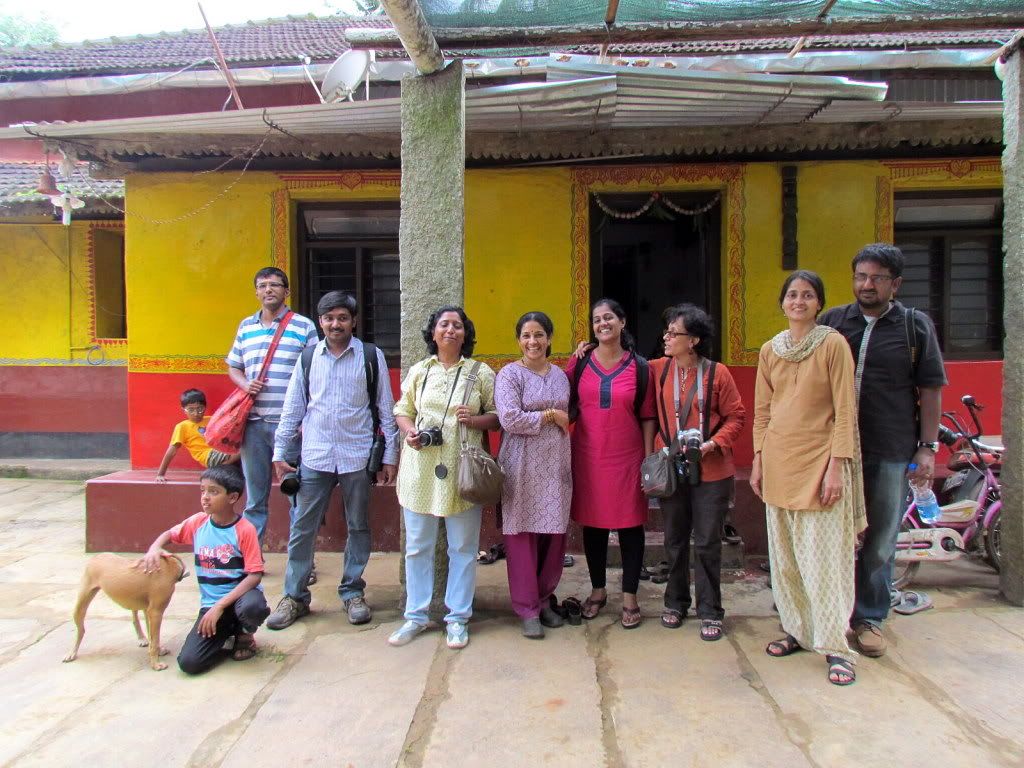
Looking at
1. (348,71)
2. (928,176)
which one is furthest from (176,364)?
(928,176)

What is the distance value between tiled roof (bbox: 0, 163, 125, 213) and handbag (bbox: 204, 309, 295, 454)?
14.5 ft

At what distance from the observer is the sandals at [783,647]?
329cm

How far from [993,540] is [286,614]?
432 cm

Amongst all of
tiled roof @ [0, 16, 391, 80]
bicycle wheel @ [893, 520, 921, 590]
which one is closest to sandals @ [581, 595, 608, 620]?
bicycle wheel @ [893, 520, 921, 590]

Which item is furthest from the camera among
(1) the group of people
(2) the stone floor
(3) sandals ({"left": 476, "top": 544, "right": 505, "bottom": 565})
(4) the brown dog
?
(3) sandals ({"left": 476, "top": 544, "right": 505, "bottom": 565})

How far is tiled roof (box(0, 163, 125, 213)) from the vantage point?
762 centimetres

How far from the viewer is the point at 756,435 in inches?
133

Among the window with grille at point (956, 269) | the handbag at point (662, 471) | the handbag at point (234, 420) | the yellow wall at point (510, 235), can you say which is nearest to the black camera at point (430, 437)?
the handbag at point (662, 471)

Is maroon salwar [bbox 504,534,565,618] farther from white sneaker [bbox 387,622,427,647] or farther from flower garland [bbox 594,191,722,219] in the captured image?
flower garland [bbox 594,191,722,219]

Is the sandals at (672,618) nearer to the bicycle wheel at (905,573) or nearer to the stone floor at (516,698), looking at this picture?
the stone floor at (516,698)

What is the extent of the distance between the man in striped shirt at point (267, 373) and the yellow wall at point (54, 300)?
5.68 m

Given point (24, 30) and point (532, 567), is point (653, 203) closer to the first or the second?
point (532, 567)

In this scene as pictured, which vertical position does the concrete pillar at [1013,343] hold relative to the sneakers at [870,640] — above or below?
above

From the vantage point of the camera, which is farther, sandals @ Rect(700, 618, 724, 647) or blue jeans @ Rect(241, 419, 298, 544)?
blue jeans @ Rect(241, 419, 298, 544)
